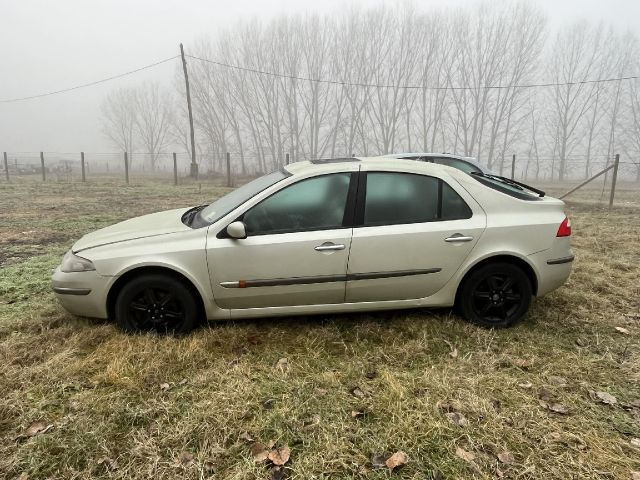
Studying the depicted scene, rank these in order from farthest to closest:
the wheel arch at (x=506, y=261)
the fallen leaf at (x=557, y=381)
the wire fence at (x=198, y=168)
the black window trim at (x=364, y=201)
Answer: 1. the wire fence at (x=198, y=168)
2. the wheel arch at (x=506, y=261)
3. the black window trim at (x=364, y=201)
4. the fallen leaf at (x=557, y=381)

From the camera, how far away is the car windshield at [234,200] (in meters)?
3.40

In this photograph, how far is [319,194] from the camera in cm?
336

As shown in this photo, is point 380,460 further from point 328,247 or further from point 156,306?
point 156,306

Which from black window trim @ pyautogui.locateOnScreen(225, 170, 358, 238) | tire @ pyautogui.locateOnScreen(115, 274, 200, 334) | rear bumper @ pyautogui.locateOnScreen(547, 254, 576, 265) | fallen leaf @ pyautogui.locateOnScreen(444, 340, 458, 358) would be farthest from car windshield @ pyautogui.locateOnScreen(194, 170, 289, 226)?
rear bumper @ pyautogui.locateOnScreen(547, 254, 576, 265)

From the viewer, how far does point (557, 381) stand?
279 centimetres

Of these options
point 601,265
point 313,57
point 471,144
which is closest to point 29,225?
point 601,265

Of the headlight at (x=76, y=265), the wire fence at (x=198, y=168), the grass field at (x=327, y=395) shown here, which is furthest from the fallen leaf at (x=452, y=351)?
the wire fence at (x=198, y=168)

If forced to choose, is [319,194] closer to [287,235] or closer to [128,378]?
[287,235]

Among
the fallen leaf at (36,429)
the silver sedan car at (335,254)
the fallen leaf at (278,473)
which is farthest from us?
the silver sedan car at (335,254)

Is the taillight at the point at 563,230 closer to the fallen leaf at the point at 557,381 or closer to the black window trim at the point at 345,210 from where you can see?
the fallen leaf at the point at 557,381

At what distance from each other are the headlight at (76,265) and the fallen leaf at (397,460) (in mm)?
2511

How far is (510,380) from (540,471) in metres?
0.80

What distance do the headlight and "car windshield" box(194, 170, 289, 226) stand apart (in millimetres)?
886

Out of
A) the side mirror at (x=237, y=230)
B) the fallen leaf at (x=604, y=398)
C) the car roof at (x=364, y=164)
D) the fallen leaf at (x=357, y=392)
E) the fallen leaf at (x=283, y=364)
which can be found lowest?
the fallen leaf at (x=357, y=392)
